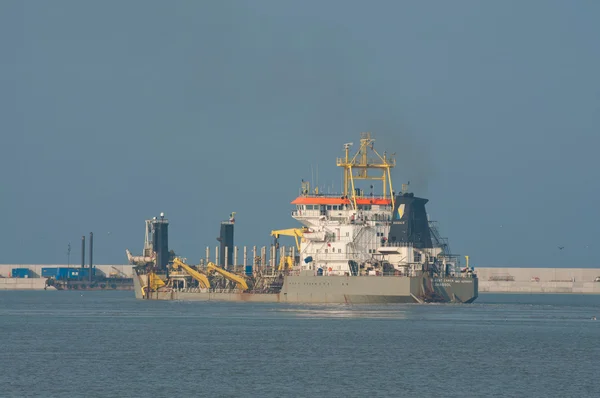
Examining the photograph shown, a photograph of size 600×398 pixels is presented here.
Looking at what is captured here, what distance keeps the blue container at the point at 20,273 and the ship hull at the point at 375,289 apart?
111 m

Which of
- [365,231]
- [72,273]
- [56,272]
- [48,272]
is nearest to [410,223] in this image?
[365,231]

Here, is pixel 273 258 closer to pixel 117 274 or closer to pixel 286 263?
pixel 286 263

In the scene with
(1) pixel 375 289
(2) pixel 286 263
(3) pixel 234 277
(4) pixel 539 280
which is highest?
(4) pixel 539 280

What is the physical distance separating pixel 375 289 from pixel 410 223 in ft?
18.1

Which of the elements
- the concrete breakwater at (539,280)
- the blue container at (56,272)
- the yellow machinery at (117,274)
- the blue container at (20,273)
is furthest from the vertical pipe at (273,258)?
the blue container at (20,273)

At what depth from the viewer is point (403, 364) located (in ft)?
149

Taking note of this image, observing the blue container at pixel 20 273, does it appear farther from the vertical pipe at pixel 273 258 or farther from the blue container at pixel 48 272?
the vertical pipe at pixel 273 258

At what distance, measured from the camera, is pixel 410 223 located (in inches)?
3221

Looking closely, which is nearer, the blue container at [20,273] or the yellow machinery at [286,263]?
the yellow machinery at [286,263]

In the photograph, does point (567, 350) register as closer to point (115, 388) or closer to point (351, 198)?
point (115, 388)

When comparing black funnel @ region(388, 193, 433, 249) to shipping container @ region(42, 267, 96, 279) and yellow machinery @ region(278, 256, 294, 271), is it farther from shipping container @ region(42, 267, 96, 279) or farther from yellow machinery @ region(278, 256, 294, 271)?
shipping container @ region(42, 267, 96, 279)

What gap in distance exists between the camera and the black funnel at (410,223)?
269ft

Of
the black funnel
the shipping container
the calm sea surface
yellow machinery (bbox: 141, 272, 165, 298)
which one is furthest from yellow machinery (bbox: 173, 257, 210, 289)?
the shipping container

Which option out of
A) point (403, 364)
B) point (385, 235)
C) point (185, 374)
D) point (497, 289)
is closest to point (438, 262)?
Result: point (385, 235)
